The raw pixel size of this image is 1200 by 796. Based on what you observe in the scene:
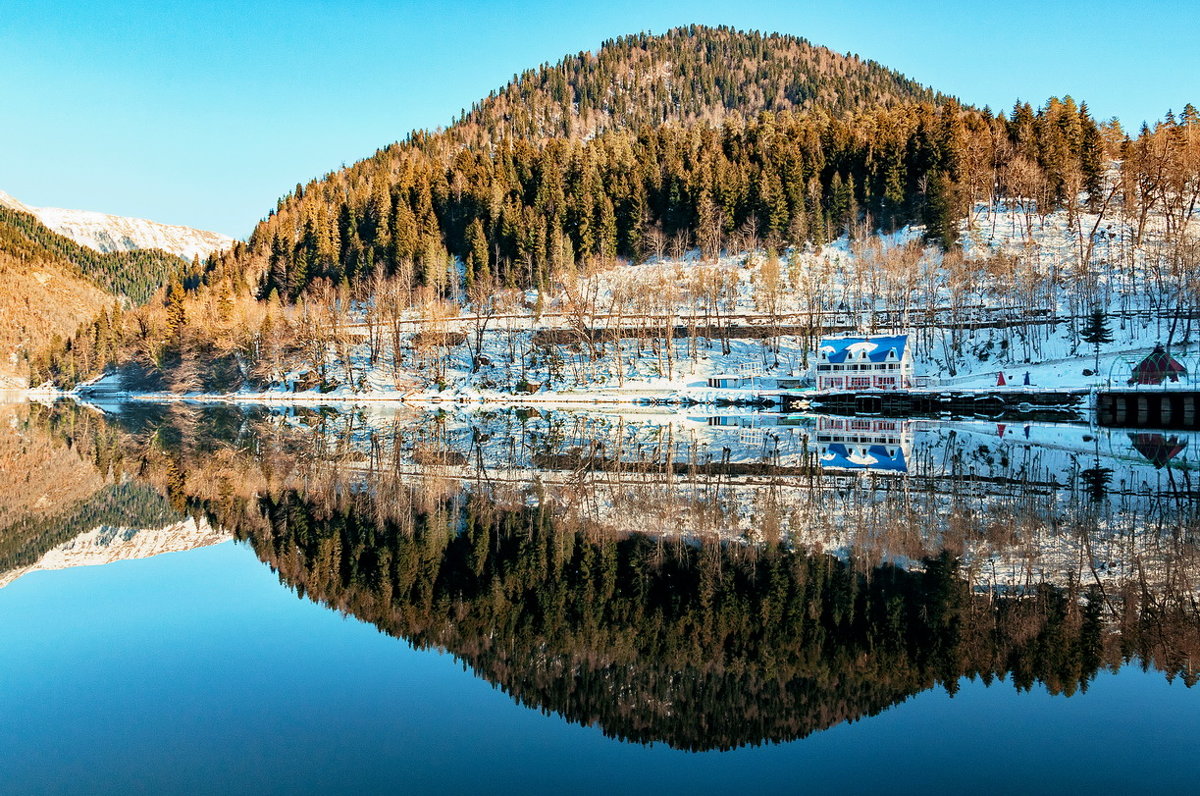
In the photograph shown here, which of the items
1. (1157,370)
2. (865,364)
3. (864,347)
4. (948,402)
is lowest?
(948,402)

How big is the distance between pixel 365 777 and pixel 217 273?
139 meters

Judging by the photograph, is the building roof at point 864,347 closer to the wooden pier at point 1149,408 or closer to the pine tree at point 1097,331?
the pine tree at point 1097,331

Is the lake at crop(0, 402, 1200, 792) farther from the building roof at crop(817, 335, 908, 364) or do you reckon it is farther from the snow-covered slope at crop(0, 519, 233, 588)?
the building roof at crop(817, 335, 908, 364)

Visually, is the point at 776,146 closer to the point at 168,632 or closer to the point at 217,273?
the point at 217,273

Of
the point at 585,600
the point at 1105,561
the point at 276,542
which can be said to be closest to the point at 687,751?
the point at 585,600

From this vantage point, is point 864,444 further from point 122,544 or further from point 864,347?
point 864,347

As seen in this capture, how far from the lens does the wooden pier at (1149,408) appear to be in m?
50.8

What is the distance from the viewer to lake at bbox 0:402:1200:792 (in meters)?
8.03

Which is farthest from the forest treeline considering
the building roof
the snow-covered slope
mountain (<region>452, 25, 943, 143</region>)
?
the snow-covered slope

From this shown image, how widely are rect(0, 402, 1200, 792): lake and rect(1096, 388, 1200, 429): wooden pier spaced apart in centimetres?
3147

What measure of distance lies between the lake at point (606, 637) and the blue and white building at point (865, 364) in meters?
42.5

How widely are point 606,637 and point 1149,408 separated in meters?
54.5

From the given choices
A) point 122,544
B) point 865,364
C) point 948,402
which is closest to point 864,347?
point 865,364

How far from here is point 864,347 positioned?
222 ft
